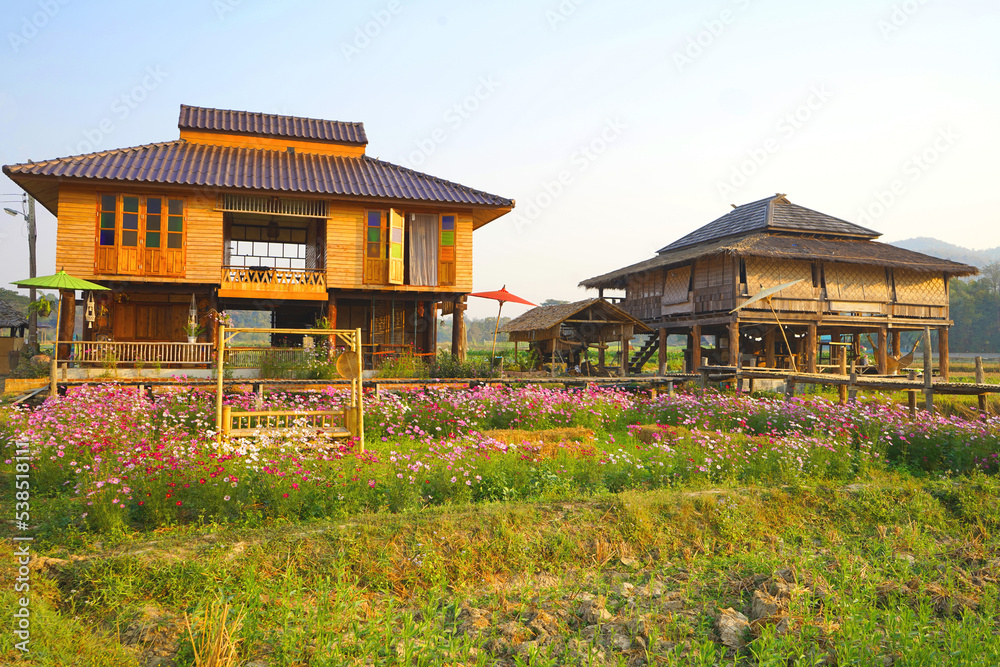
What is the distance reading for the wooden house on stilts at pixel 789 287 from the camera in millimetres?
22984

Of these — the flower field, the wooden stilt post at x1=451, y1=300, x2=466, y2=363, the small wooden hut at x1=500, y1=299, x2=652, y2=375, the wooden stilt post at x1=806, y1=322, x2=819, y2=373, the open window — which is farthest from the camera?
the wooden stilt post at x1=806, y1=322, x2=819, y2=373

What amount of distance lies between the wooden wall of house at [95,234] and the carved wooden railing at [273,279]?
→ 422 millimetres

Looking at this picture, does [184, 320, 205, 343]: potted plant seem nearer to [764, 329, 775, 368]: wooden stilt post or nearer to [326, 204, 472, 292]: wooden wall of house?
[326, 204, 472, 292]: wooden wall of house

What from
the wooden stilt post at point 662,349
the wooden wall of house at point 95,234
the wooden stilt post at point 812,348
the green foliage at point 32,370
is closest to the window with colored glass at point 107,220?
the wooden wall of house at point 95,234

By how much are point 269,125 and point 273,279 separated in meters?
6.62

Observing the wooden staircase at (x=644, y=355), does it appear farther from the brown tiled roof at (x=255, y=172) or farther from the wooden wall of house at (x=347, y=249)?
the wooden wall of house at (x=347, y=249)

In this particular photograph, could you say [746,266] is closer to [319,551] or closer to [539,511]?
[539,511]

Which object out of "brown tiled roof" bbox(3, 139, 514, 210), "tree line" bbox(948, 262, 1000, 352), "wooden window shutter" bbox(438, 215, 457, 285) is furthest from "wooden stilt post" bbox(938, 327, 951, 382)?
"tree line" bbox(948, 262, 1000, 352)

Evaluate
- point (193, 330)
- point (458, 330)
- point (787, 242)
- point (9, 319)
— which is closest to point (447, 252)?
point (458, 330)

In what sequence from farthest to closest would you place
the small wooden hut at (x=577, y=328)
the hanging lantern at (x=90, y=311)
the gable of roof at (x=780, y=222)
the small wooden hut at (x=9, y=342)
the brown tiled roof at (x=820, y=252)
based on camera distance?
the gable of roof at (x=780, y=222) < the small wooden hut at (x=9, y=342) < the brown tiled roof at (x=820, y=252) < the small wooden hut at (x=577, y=328) < the hanging lantern at (x=90, y=311)

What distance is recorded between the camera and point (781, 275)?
23.4 metres

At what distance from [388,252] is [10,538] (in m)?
13.4

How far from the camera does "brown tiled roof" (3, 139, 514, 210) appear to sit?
16.5 m

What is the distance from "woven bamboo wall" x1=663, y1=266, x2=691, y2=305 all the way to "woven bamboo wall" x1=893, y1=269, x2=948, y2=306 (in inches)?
330
